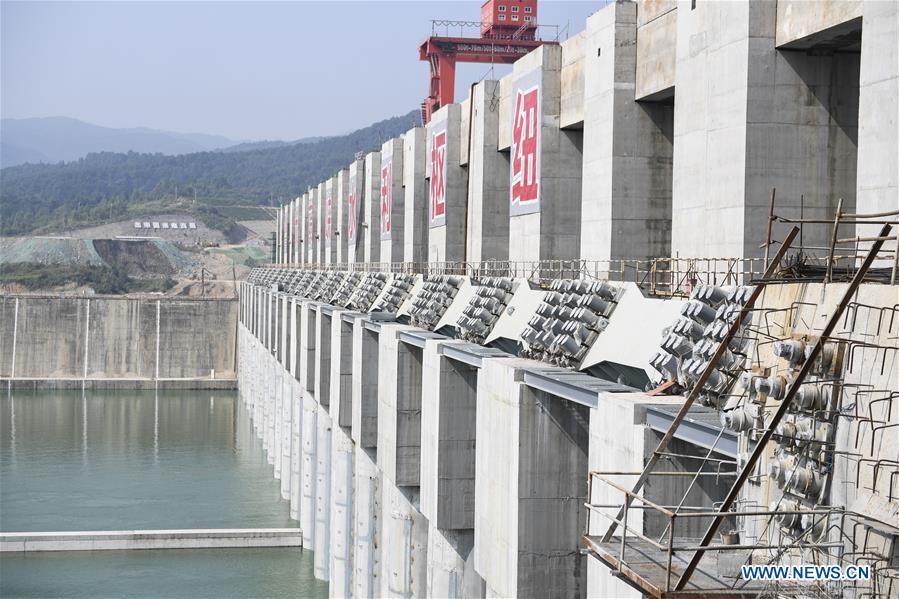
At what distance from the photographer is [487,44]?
7644cm

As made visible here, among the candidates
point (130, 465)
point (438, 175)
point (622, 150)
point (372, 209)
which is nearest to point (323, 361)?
point (438, 175)

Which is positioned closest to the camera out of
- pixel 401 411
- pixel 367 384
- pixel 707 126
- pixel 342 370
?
pixel 707 126

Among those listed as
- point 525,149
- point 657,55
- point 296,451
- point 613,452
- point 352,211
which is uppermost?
point 657,55

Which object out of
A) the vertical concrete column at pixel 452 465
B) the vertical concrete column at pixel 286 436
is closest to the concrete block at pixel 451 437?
the vertical concrete column at pixel 452 465

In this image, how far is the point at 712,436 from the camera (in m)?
11.4

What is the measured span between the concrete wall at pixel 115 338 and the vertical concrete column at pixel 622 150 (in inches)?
3343

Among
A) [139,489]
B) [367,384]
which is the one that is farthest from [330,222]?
[367,384]

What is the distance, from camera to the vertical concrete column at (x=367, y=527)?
3331 cm

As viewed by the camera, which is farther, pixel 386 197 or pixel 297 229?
pixel 297 229

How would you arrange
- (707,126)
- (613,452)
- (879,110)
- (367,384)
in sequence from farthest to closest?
(367,384), (707,126), (879,110), (613,452)

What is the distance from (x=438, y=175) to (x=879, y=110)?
2351 cm

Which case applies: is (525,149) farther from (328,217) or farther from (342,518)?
(328,217)

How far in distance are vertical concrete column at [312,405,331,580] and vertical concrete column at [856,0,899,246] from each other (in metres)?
29.4

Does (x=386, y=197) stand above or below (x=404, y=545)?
above
